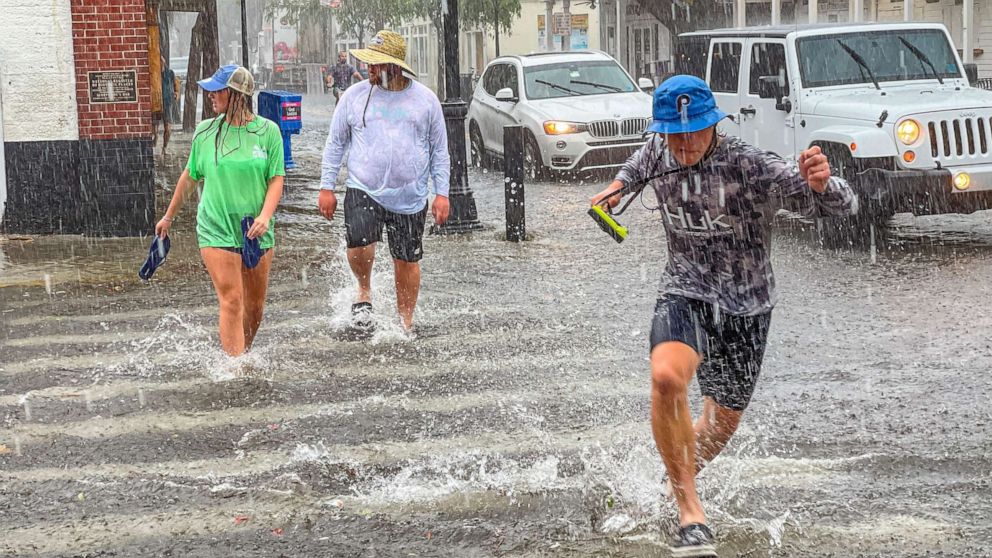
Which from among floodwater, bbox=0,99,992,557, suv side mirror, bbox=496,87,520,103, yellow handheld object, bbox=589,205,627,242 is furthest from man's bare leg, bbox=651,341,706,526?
suv side mirror, bbox=496,87,520,103

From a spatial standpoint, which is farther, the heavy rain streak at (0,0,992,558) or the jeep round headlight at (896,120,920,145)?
the jeep round headlight at (896,120,920,145)

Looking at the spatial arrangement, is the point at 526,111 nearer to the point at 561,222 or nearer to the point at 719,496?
the point at 561,222

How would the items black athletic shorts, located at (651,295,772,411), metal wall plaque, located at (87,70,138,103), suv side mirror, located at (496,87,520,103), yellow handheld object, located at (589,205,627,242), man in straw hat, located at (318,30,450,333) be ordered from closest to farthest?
black athletic shorts, located at (651,295,772,411) → yellow handheld object, located at (589,205,627,242) → man in straw hat, located at (318,30,450,333) → metal wall plaque, located at (87,70,138,103) → suv side mirror, located at (496,87,520,103)

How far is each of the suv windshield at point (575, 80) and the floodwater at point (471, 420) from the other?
8320 mm

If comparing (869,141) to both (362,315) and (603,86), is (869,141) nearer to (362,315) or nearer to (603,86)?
(362,315)

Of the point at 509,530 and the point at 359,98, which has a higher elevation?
the point at 359,98

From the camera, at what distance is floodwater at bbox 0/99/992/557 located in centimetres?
494

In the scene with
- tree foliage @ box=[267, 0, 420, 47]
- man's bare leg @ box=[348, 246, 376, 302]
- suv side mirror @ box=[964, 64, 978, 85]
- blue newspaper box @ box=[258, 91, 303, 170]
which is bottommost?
man's bare leg @ box=[348, 246, 376, 302]

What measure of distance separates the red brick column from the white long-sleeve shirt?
5.11 m

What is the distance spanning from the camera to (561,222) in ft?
46.3

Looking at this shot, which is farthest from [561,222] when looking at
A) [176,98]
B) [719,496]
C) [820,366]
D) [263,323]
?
[176,98]

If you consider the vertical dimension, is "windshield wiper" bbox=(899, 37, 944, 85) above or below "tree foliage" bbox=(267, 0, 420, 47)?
below

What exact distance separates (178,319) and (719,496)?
192 inches

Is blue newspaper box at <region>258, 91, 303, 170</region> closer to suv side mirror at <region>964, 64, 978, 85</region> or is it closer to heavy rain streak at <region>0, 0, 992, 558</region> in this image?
heavy rain streak at <region>0, 0, 992, 558</region>
